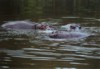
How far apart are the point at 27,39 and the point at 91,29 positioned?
1597mm

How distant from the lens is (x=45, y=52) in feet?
20.2

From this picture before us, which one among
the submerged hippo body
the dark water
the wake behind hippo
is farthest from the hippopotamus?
the wake behind hippo

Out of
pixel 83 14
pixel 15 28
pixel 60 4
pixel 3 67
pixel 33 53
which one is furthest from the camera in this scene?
pixel 60 4

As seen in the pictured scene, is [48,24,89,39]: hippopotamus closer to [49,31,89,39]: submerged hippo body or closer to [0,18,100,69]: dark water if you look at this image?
[49,31,89,39]: submerged hippo body

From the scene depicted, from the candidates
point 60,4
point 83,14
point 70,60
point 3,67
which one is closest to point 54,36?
point 70,60

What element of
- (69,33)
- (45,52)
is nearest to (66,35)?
(69,33)

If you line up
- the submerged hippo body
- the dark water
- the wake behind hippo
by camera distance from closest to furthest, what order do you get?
the dark water, the submerged hippo body, the wake behind hippo

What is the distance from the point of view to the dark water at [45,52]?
215 inches

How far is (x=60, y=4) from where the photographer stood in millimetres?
13766

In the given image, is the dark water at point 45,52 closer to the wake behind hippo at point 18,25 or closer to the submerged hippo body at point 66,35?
the submerged hippo body at point 66,35

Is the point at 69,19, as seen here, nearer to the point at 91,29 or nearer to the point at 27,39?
the point at 91,29

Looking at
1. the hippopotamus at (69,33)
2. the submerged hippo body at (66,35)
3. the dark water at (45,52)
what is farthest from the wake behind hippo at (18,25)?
the submerged hippo body at (66,35)

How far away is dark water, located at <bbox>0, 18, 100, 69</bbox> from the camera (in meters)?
5.45

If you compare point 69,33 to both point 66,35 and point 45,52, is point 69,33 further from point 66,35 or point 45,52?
point 45,52
